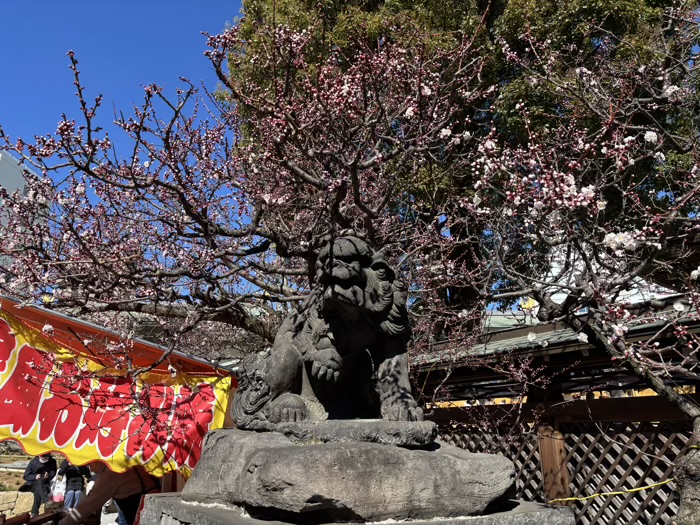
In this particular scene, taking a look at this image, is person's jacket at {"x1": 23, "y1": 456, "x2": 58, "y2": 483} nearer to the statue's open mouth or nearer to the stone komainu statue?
the stone komainu statue

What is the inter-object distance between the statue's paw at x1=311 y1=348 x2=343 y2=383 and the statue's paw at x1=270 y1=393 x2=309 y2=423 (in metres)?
0.18

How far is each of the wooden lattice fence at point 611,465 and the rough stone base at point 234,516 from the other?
2.94m

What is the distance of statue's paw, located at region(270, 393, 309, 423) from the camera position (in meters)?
2.78

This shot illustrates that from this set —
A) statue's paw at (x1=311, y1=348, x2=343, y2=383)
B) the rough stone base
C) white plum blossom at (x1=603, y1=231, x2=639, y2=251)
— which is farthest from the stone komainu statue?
white plum blossom at (x1=603, y1=231, x2=639, y2=251)

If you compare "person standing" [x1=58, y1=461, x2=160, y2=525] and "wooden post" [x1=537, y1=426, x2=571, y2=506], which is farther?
"wooden post" [x1=537, y1=426, x2=571, y2=506]

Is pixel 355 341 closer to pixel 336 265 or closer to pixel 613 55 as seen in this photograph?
pixel 336 265

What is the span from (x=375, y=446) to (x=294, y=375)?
0.77m

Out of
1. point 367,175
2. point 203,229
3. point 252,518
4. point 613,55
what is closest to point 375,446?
point 252,518

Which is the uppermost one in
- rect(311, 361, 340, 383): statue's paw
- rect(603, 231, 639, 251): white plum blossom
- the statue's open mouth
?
rect(603, 231, 639, 251): white plum blossom

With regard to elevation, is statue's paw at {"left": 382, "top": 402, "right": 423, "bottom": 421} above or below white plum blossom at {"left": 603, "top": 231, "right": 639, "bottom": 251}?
below

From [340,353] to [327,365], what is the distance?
0.13m

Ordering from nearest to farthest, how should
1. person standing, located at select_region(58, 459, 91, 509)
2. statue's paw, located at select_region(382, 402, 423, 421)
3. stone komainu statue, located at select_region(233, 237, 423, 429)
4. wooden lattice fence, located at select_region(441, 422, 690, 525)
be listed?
statue's paw, located at select_region(382, 402, 423, 421) < stone komainu statue, located at select_region(233, 237, 423, 429) < wooden lattice fence, located at select_region(441, 422, 690, 525) < person standing, located at select_region(58, 459, 91, 509)

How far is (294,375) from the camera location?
2986 millimetres

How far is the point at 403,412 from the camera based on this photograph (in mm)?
2748
